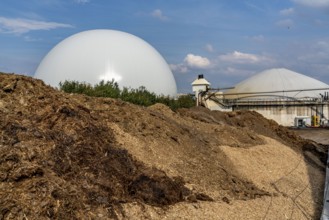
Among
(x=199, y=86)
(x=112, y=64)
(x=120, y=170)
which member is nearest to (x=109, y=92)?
(x=112, y=64)

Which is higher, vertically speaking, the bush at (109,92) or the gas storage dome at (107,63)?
the gas storage dome at (107,63)

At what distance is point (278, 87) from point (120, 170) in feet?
206

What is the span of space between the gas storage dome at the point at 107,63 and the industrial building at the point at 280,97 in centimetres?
1094

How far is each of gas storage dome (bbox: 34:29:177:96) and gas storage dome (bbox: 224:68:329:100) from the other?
29.1 metres

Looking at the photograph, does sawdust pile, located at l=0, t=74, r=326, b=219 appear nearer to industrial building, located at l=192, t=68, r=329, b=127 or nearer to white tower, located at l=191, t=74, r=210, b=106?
white tower, located at l=191, t=74, r=210, b=106

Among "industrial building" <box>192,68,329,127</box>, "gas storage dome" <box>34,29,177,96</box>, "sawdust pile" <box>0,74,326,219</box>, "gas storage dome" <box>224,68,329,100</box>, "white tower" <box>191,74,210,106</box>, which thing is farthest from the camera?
"gas storage dome" <box>224,68,329,100</box>

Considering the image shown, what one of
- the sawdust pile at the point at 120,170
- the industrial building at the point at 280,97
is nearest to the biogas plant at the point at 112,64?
the industrial building at the point at 280,97

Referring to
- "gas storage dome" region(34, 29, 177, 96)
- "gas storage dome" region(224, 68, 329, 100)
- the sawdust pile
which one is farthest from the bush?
"gas storage dome" region(224, 68, 329, 100)

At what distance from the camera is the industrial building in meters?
57.1

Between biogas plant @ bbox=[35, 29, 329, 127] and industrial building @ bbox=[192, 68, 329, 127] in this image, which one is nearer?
biogas plant @ bbox=[35, 29, 329, 127]

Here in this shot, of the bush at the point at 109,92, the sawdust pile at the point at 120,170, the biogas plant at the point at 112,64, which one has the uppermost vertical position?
the biogas plant at the point at 112,64

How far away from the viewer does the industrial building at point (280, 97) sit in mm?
57062

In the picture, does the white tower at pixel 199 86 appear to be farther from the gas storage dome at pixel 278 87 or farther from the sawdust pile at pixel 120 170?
the sawdust pile at pixel 120 170

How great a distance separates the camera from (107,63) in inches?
1385
